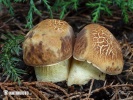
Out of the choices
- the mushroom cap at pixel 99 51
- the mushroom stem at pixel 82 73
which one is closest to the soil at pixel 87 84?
the mushroom stem at pixel 82 73

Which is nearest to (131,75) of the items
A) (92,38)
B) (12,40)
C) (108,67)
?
(108,67)

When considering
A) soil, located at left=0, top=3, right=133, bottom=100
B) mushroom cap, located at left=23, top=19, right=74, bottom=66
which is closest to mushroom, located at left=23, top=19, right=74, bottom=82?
mushroom cap, located at left=23, top=19, right=74, bottom=66

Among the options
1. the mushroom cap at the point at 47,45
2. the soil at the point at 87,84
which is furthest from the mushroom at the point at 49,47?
the soil at the point at 87,84

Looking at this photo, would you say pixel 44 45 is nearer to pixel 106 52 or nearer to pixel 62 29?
pixel 62 29

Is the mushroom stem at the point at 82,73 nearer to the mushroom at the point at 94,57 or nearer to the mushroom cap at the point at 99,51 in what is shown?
the mushroom at the point at 94,57

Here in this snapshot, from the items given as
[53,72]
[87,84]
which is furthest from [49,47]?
[87,84]

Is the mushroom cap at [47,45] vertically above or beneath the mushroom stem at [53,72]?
above

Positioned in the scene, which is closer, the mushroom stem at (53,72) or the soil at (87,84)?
the soil at (87,84)
